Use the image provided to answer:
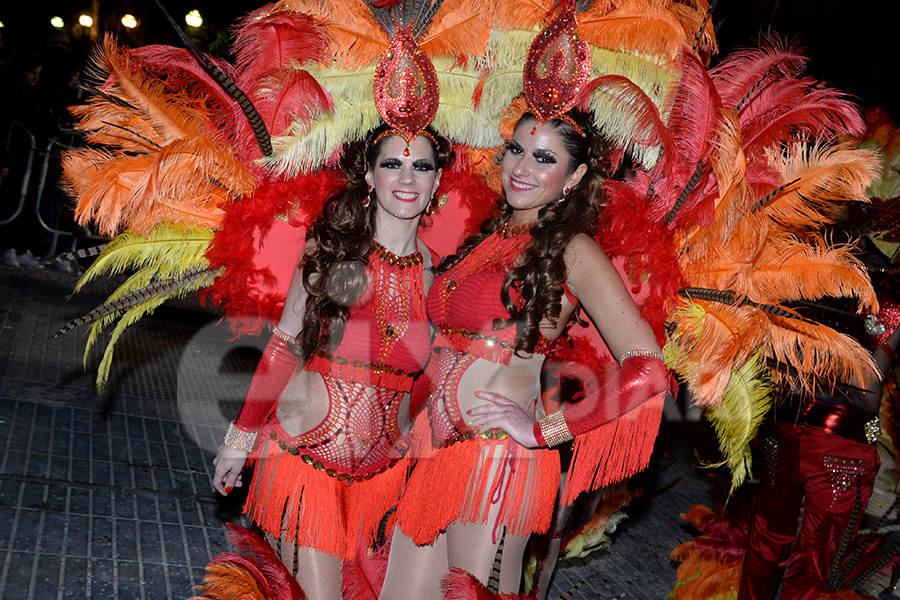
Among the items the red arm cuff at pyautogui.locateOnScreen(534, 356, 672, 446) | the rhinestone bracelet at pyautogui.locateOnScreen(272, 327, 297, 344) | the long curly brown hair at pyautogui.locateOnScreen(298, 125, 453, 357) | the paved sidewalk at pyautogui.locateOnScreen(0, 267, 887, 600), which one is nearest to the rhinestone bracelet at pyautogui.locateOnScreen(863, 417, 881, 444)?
the paved sidewalk at pyautogui.locateOnScreen(0, 267, 887, 600)

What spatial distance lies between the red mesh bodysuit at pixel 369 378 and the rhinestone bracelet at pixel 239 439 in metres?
0.08

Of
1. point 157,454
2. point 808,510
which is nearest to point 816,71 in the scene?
point 808,510

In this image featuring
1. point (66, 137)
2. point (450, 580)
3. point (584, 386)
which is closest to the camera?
point (450, 580)

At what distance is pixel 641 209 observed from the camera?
2.50 meters

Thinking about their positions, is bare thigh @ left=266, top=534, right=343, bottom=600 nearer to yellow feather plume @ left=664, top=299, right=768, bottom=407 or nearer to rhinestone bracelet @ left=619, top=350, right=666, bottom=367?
rhinestone bracelet @ left=619, top=350, right=666, bottom=367

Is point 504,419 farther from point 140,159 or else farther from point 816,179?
point 140,159

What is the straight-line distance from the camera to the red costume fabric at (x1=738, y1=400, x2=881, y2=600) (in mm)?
3441

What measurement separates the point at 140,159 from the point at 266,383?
843 millimetres

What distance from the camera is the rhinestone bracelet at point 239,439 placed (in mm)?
2418

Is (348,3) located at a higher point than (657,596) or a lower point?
higher

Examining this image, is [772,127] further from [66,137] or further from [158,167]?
[66,137]

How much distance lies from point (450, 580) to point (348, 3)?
1877 mm

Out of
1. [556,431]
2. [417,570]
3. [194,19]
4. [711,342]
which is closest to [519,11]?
[711,342]

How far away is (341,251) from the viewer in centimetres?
248
